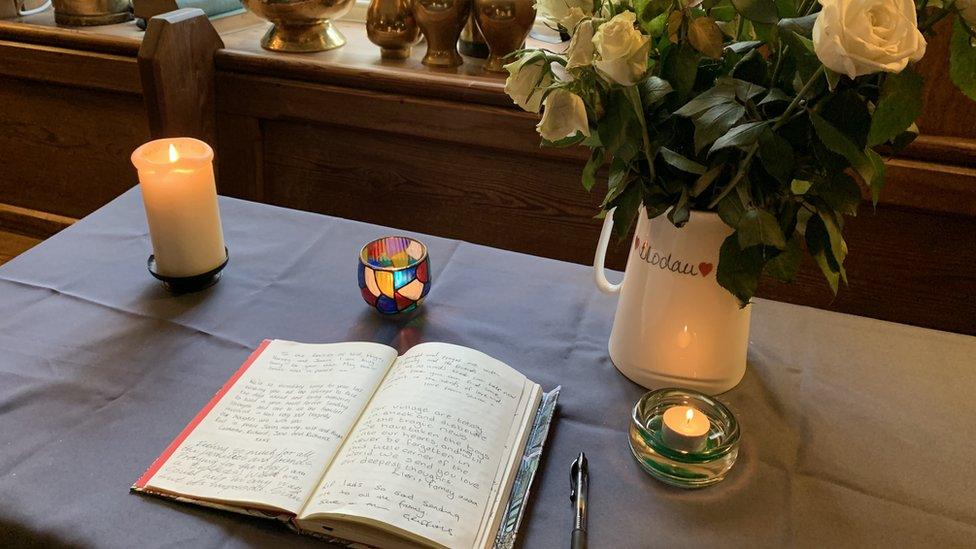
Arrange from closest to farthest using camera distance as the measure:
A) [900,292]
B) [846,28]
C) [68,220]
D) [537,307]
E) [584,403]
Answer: [846,28], [584,403], [537,307], [900,292], [68,220]

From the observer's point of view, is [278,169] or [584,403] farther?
[278,169]

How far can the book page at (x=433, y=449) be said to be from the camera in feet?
1.94

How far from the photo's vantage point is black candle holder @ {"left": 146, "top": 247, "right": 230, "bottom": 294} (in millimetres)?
901

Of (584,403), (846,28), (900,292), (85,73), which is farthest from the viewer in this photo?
(85,73)

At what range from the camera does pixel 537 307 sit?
0.92 m

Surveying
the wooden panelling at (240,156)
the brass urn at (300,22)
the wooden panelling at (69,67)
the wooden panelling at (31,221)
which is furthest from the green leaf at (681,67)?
the wooden panelling at (31,221)

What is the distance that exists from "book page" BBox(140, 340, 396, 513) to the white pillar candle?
0.58 feet

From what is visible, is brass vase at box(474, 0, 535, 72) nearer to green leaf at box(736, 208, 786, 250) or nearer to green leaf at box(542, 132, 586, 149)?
green leaf at box(542, 132, 586, 149)

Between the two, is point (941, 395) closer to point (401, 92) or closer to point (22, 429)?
point (22, 429)

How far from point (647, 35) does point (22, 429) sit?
65 cm

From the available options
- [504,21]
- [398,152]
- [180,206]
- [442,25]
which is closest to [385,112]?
[398,152]

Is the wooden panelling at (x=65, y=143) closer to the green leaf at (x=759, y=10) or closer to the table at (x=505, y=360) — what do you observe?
the table at (x=505, y=360)

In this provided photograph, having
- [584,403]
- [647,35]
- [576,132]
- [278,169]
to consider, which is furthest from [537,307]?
[278,169]

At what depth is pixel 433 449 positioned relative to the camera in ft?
2.14
